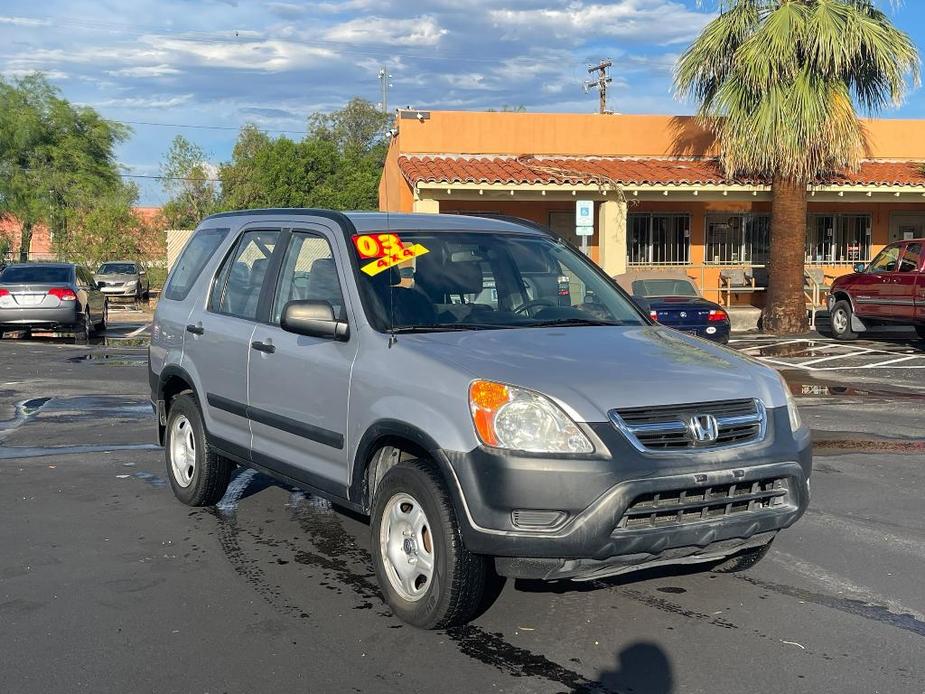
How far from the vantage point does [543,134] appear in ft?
86.5

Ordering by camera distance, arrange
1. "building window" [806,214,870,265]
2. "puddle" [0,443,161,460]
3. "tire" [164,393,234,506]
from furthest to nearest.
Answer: "building window" [806,214,870,265] < "puddle" [0,443,161,460] < "tire" [164,393,234,506]

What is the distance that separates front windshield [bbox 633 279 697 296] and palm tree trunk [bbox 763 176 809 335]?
12.9 ft

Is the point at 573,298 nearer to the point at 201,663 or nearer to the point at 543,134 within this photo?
the point at 201,663

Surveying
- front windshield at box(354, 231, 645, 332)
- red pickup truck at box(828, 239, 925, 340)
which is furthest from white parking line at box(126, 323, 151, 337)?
front windshield at box(354, 231, 645, 332)

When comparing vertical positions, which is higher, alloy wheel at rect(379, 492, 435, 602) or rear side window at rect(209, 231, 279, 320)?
rear side window at rect(209, 231, 279, 320)

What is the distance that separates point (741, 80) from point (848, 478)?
1531 cm

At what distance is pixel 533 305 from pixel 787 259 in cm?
1797

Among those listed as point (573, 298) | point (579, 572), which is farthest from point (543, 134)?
point (579, 572)

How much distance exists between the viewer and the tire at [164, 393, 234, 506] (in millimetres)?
6996

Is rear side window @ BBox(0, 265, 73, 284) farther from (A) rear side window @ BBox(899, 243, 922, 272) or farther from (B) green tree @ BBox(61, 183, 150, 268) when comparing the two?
(B) green tree @ BBox(61, 183, 150, 268)

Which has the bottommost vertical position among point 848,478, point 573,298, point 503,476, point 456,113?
point 848,478

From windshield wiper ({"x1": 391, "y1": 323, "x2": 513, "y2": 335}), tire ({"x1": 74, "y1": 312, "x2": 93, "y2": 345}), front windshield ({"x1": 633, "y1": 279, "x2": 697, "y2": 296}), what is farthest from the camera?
tire ({"x1": 74, "y1": 312, "x2": 93, "y2": 345})

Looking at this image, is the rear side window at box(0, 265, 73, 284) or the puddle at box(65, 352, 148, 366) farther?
the rear side window at box(0, 265, 73, 284)

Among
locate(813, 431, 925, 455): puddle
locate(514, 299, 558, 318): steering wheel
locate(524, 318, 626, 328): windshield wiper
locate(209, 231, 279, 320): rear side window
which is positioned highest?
locate(209, 231, 279, 320): rear side window
